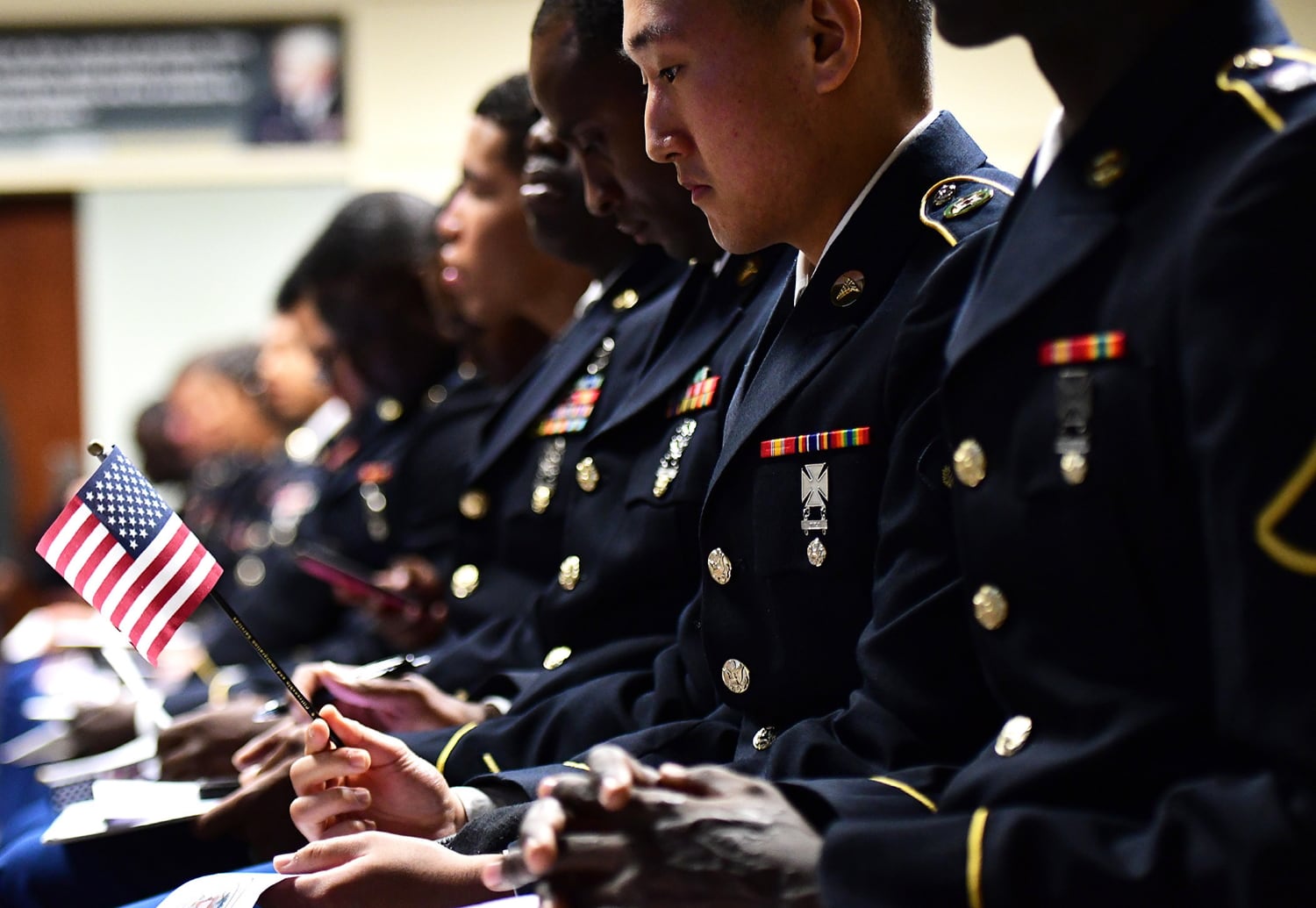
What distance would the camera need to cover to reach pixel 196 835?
6.15 feet

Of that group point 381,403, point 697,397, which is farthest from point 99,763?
point 697,397

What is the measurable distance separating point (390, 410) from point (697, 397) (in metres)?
1.78

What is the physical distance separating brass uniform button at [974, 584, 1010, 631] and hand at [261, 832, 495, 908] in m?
0.51

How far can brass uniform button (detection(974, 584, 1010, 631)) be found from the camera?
1026 millimetres

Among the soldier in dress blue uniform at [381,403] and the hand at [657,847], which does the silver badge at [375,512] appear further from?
the hand at [657,847]

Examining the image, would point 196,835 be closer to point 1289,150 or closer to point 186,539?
point 186,539

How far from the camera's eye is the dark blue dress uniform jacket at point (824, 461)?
128cm

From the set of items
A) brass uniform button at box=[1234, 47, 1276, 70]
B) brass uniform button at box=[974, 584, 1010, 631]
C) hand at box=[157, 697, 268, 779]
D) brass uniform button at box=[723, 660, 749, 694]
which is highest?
brass uniform button at box=[1234, 47, 1276, 70]

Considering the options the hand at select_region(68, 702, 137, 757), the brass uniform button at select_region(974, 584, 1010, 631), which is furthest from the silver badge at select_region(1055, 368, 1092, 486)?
the hand at select_region(68, 702, 137, 757)

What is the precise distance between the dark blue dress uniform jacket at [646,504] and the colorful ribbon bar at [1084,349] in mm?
660

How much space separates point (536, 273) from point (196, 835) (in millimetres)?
1137

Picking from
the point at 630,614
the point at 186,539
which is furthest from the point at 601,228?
the point at 186,539

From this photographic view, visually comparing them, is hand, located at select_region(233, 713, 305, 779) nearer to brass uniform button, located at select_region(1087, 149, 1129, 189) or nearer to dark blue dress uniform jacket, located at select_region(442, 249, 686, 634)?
dark blue dress uniform jacket, located at select_region(442, 249, 686, 634)

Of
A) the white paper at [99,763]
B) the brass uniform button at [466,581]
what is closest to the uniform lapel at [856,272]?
the brass uniform button at [466,581]
